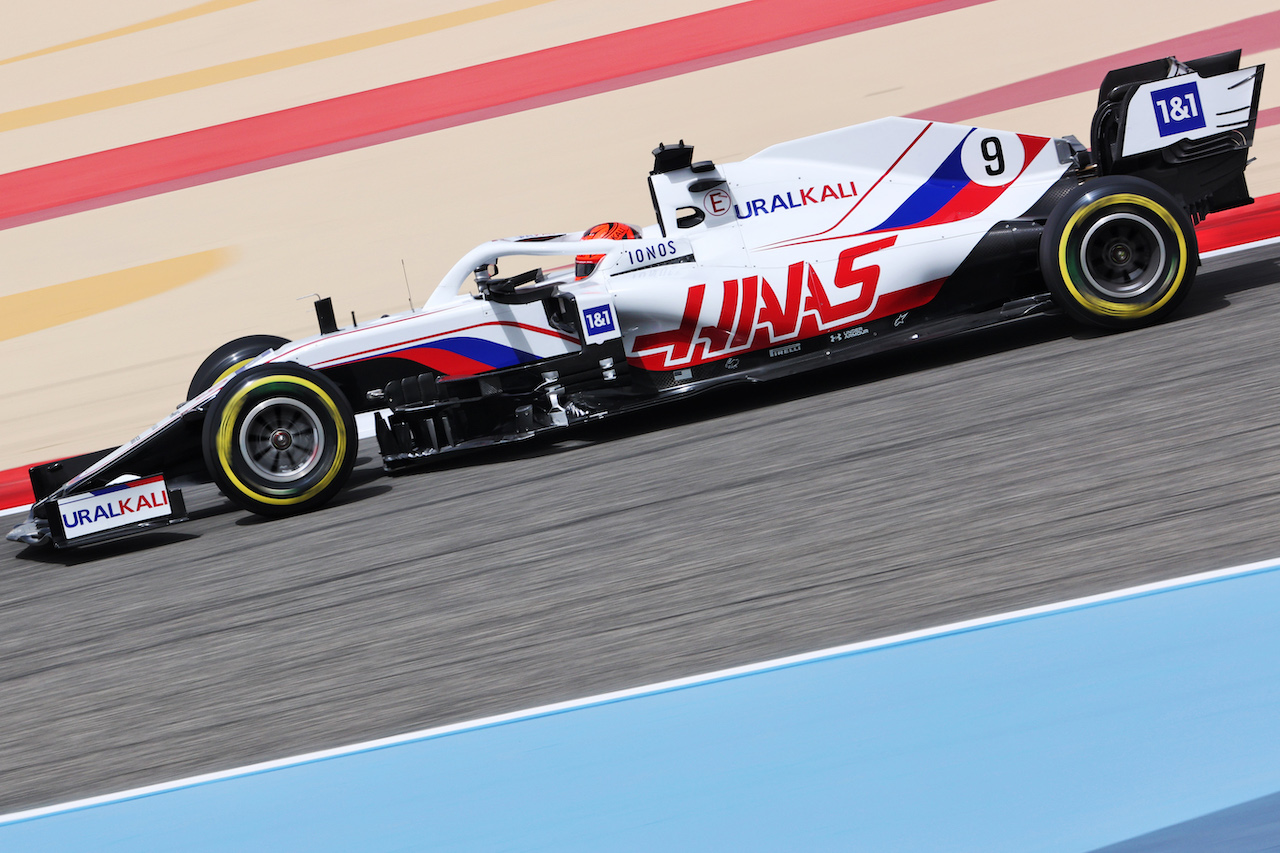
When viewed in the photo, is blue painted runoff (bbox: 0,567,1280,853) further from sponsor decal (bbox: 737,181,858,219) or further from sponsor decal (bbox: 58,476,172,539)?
sponsor decal (bbox: 737,181,858,219)

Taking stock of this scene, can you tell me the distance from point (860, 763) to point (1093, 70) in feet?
32.4

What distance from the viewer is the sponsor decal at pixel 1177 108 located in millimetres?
5531

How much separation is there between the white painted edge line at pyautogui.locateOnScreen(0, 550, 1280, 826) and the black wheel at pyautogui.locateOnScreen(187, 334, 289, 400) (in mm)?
3479

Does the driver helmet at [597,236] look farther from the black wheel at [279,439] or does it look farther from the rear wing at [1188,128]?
the rear wing at [1188,128]

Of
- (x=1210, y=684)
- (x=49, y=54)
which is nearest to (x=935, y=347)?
(x=1210, y=684)

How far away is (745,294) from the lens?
5.42 m

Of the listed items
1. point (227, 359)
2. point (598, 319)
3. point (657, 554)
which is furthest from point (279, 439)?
point (657, 554)

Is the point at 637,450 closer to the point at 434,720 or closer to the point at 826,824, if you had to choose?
the point at 434,720

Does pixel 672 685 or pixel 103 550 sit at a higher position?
pixel 103 550

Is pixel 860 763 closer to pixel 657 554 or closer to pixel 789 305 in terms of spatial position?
pixel 657 554

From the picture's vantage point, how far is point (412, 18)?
14.9 m

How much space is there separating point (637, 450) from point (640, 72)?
28.3 ft

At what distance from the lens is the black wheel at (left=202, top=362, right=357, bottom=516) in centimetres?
527

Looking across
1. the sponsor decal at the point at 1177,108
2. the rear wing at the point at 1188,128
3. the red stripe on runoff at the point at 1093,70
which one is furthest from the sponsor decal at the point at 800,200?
the red stripe on runoff at the point at 1093,70
